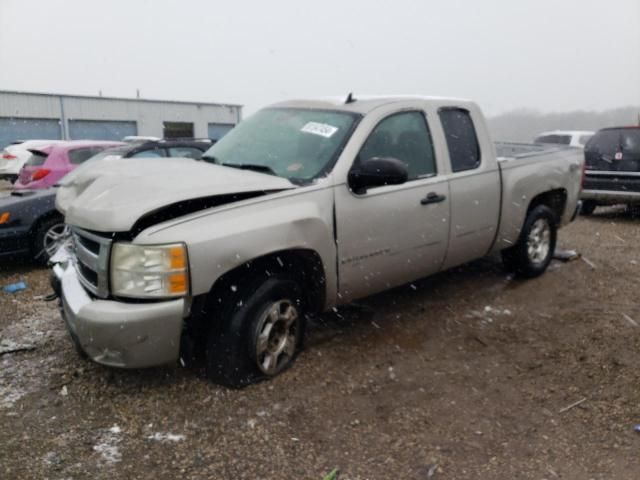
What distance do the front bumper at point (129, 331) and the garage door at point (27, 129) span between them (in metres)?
33.2

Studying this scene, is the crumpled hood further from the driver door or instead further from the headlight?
the driver door

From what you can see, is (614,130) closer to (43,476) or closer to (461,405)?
(461,405)

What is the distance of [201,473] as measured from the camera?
265cm

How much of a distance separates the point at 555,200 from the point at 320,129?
3.03 meters

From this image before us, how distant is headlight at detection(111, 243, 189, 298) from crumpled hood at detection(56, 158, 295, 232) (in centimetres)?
15

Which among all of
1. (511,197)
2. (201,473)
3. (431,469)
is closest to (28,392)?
(201,473)

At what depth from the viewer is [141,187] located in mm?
3215

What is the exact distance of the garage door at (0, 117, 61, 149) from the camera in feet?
104

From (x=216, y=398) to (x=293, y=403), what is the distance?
1.49ft

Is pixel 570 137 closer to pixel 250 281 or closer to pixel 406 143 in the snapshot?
pixel 406 143

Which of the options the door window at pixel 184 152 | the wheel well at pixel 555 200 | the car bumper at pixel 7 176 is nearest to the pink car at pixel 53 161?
the door window at pixel 184 152

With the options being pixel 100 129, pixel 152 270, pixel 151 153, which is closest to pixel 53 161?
pixel 151 153

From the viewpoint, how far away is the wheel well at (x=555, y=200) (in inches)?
222

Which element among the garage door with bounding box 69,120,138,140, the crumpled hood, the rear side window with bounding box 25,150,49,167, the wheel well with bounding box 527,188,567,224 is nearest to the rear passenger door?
the wheel well with bounding box 527,188,567,224
